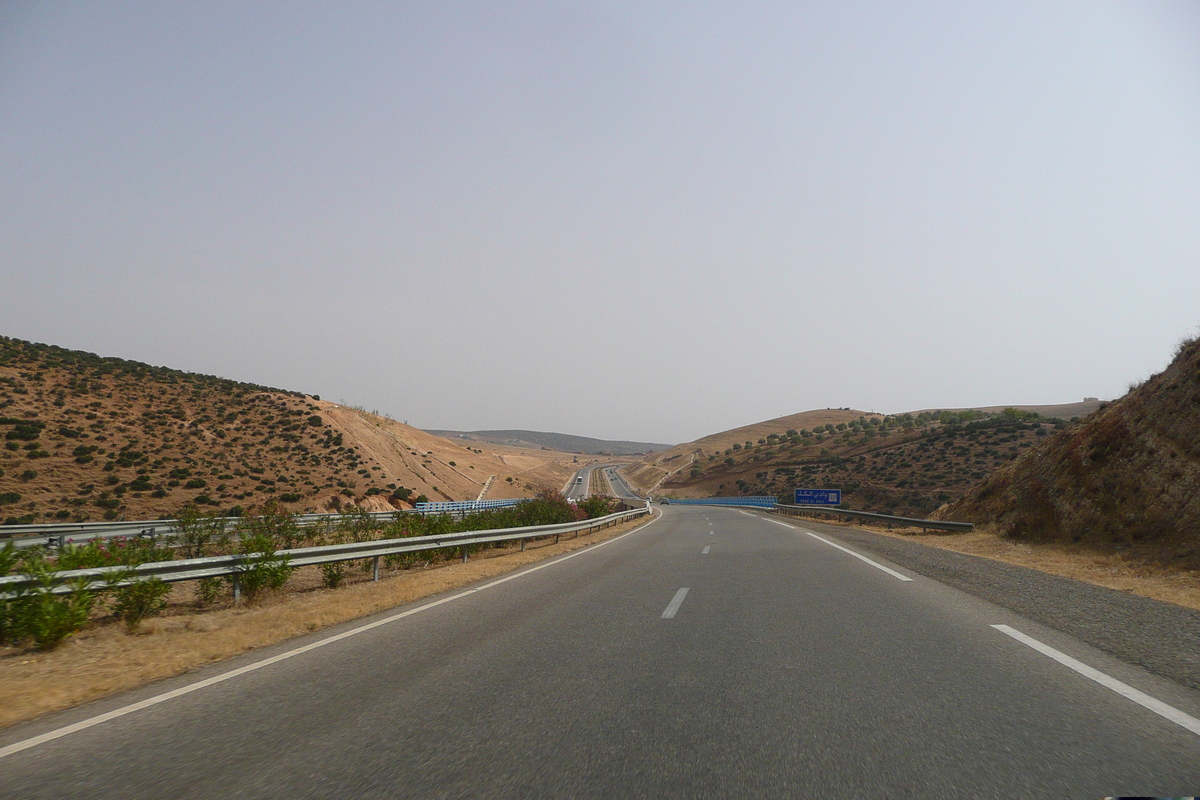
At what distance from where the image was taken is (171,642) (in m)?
7.42

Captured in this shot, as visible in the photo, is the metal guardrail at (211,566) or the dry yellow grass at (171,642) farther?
the metal guardrail at (211,566)

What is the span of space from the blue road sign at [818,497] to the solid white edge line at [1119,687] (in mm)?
34452

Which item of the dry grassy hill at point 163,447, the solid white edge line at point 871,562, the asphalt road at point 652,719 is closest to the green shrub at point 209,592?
the asphalt road at point 652,719

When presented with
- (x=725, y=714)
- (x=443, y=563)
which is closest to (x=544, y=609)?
(x=725, y=714)

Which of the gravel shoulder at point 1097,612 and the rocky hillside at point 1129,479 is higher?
the rocky hillside at point 1129,479

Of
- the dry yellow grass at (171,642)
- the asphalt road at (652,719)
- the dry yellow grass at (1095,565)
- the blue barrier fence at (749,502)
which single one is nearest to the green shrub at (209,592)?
the dry yellow grass at (171,642)

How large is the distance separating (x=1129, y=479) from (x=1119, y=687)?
16.9 metres

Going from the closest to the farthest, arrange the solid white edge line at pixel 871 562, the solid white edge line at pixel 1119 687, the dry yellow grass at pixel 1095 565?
1. the solid white edge line at pixel 1119 687
2. the dry yellow grass at pixel 1095 565
3. the solid white edge line at pixel 871 562

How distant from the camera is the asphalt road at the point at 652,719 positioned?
11.5 feet

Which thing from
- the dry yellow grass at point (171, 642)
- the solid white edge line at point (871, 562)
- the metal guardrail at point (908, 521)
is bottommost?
the dry yellow grass at point (171, 642)

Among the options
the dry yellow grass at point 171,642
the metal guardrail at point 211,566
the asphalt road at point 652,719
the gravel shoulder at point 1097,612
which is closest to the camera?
the asphalt road at point 652,719

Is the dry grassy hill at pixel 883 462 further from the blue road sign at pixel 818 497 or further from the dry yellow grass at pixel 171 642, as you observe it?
the dry yellow grass at pixel 171 642

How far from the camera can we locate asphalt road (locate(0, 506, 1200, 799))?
352cm

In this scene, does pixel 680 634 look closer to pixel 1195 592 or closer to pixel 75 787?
pixel 75 787
